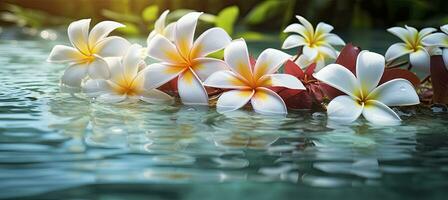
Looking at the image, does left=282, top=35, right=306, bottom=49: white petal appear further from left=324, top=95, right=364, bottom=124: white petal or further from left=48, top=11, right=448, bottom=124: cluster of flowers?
left=324, top=95, right=364, bottom=124: white petal

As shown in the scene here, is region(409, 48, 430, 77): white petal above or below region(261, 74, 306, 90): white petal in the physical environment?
above

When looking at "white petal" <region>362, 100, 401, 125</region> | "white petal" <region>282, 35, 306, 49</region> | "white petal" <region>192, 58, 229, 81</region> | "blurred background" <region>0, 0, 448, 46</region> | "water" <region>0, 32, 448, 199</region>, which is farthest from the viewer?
"blurred background" <region>0, 0, 448, 46</region>

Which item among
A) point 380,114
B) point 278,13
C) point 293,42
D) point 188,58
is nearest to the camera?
point 380,114

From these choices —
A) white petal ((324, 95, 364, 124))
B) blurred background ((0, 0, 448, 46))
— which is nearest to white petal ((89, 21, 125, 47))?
white petal ((324, 95, 364, 124))

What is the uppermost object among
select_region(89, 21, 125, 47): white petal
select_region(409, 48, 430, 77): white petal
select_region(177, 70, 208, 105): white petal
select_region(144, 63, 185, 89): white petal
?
select_region(89, 21, 125, 47): white petal

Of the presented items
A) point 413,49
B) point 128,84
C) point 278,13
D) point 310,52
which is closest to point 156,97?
point 128,84

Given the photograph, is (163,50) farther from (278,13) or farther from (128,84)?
(278,13)

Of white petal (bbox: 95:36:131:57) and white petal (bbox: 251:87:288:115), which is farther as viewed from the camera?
white petal (bbox: 95:36:131:57)

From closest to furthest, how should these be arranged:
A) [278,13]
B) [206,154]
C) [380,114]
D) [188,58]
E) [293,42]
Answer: [206,154], [380,114], [188,58], [293,42], [278,13]
